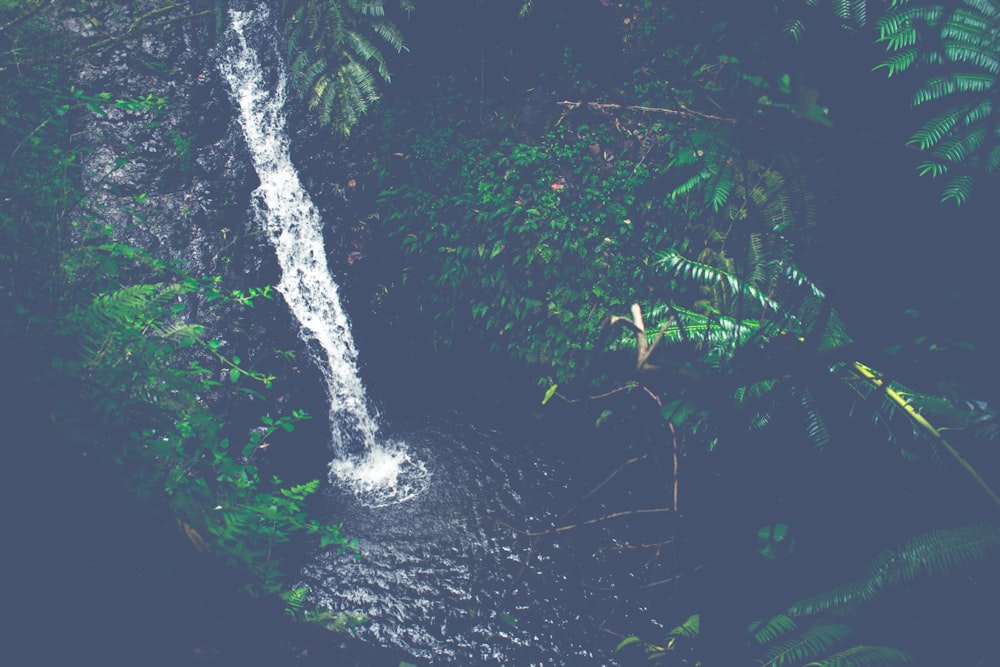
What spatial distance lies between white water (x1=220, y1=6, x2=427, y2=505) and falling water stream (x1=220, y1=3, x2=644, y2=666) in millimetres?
13

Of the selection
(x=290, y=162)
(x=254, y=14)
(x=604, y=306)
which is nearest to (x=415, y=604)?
(x=604, y=306)

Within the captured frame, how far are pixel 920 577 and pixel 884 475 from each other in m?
0.51

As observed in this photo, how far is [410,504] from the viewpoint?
21.1 feet

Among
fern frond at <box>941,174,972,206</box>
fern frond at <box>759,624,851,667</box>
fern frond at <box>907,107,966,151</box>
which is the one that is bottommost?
fern frond at <box>759,624,851,667</box>

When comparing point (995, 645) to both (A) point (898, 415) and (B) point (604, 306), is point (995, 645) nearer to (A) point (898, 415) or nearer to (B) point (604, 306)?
(A) point (898, 415)

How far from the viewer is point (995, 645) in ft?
6.59

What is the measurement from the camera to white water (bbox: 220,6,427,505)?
22.9 ft

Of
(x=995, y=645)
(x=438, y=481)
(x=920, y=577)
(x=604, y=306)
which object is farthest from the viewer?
(x=438, y=481)

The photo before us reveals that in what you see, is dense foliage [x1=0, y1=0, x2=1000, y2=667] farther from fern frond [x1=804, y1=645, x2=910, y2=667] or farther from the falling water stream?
the falling water stream

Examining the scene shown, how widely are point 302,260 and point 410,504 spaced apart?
330 centimetres

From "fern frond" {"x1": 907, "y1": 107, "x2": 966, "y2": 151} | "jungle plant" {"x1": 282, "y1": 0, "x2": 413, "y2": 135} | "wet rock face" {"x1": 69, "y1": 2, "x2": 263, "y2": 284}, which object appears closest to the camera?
"fern frond" {"x1": 907, "y1": 107, "x2": 966, "y2": 151}

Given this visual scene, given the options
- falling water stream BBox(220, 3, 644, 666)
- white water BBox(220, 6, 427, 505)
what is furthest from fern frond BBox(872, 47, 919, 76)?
white water BBox(220, 6, 427, 505)

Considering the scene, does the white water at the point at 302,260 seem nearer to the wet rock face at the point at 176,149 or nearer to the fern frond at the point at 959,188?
the wet rock face at the point at 176,149

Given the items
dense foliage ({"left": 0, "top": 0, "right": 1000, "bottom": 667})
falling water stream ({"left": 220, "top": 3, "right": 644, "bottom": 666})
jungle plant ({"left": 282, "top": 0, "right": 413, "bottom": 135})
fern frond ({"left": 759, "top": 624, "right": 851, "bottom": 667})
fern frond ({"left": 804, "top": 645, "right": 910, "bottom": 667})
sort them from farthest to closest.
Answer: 1. jungle plant ({"left": 282, "top": 0, "right": 413, "bottom": 135})
2. falling water stream ({"left": 220, "top": 3, "right": 644, "bottom": 666})
3. dense foliage ({"left": 0, "top": 0, "right": 1000, "bottom": 667})
4. fern frond ({"left": 759, "top": 624, "right": 851, "bottom": 667})
5. fern frond ({"left": 804, "top": 645, "right": 910, "bottom": 667})
